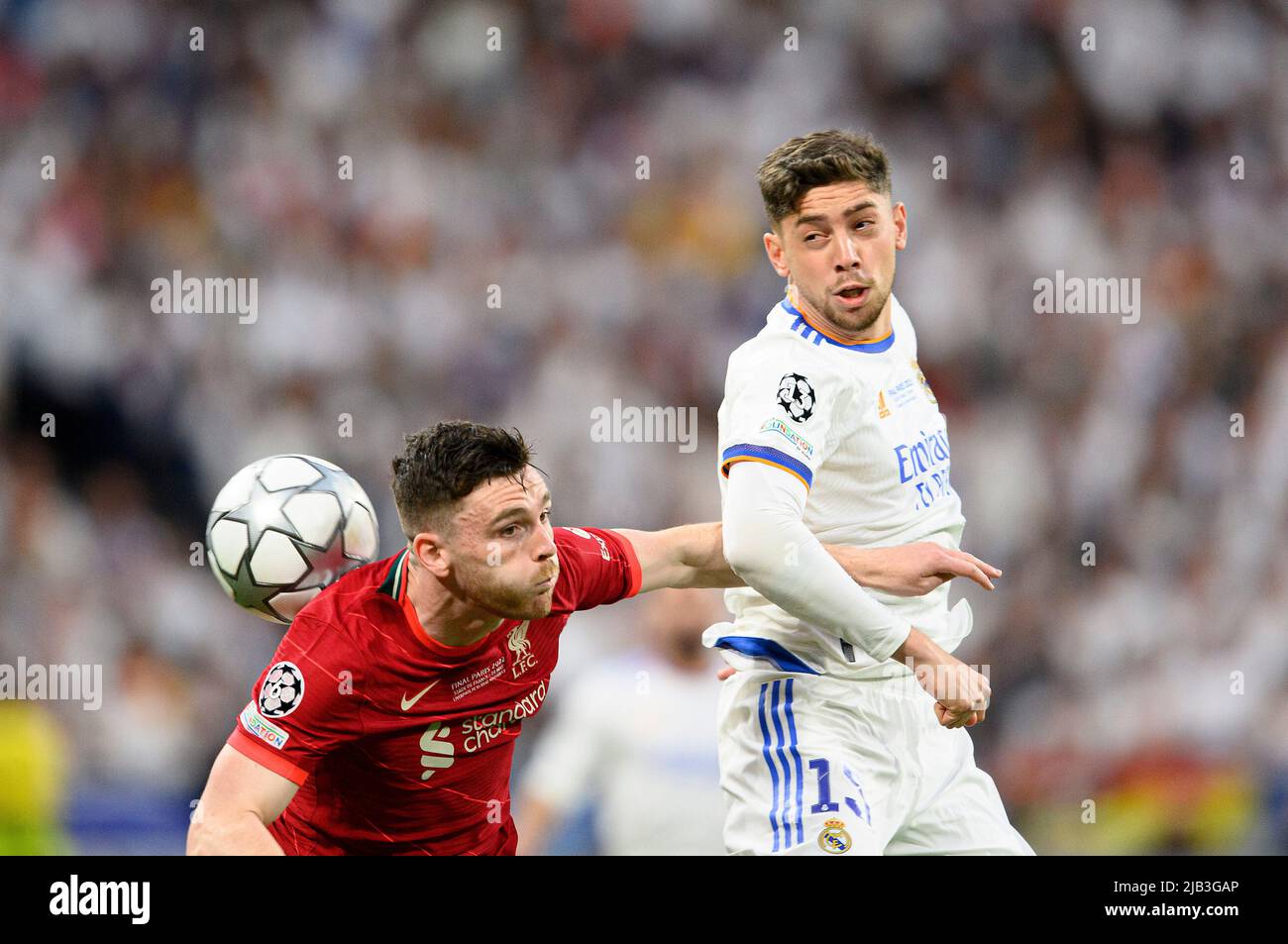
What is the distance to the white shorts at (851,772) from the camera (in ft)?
11.9

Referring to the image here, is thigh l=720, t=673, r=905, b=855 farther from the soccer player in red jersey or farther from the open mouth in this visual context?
the open mouth

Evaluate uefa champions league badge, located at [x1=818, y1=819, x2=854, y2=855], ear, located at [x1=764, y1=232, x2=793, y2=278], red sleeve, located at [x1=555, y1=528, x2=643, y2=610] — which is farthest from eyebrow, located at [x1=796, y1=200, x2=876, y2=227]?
uefa champions league badge, located at [x1=818, y1=819, x2=854, y2=855]

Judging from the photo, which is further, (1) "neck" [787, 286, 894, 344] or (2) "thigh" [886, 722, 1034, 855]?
(1) "neck" [787, 286, 894, 344]

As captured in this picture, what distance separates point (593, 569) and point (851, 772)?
890mm

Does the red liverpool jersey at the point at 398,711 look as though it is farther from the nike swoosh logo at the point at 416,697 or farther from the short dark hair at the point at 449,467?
the short dark hair at the point at 449,467

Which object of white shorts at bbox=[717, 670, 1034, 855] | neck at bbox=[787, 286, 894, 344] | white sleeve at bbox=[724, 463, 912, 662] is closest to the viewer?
white sleeve at bbox=[724, 463, 912, 662]

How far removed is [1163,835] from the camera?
21.6 ft

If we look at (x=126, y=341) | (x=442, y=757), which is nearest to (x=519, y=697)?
(x=442, y=757)

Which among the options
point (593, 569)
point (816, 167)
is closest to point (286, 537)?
point (593, 569)

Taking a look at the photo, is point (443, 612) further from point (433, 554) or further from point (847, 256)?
point (847, 256)

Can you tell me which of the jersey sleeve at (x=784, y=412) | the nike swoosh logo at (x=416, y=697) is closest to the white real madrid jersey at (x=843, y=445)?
the jersey sleeve at (x=784, y=412)

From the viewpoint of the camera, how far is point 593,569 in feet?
13.3

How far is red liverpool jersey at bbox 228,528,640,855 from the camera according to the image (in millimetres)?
3578

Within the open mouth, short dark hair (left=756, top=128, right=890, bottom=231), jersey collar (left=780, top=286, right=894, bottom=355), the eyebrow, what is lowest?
jersey collar (left=780, top=286, right=894, bottom=355)
